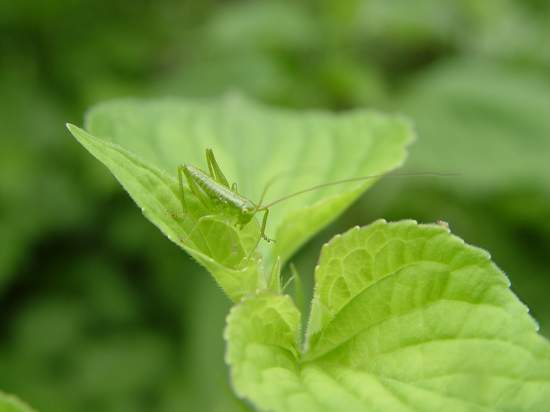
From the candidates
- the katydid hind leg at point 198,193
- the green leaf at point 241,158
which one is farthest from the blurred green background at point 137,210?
the katydid hind leg at point 198,193

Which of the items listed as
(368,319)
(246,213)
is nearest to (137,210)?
(246,213)

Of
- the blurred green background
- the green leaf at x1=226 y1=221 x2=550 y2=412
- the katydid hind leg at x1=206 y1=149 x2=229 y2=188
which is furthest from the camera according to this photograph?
the blurred green background

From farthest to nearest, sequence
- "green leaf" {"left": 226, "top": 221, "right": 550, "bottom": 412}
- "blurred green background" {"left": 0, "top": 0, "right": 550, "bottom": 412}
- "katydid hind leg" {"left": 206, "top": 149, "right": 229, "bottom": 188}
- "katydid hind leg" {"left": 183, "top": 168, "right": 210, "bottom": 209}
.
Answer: "blurred green background" {"left": 0, "top": 0, "right": 550, "bottom": 412}
"katydid hind leg" {"left": 206, "top": 149, "right": 229, "bottom": 188}
"katydid hind leg" {"left": 183, "top": 168, "right": 210, "bottom": 209}
"green leaf" {"left": 226, "top": 221, "right": 550, "bottom": 412}

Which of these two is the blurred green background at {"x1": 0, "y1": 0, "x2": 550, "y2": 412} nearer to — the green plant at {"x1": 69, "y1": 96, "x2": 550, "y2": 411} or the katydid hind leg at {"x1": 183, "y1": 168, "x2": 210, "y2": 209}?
the katydid hind leg at {"x1": 183, "y1": 168, "x2": 210, "y2": 209}

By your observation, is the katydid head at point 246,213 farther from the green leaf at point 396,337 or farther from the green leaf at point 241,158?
the green leaf at point 396,337

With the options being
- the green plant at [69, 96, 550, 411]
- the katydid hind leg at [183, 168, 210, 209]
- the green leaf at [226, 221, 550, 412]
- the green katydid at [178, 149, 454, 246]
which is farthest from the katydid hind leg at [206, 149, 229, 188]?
the green leaf at [226, 221, 550, 412]
